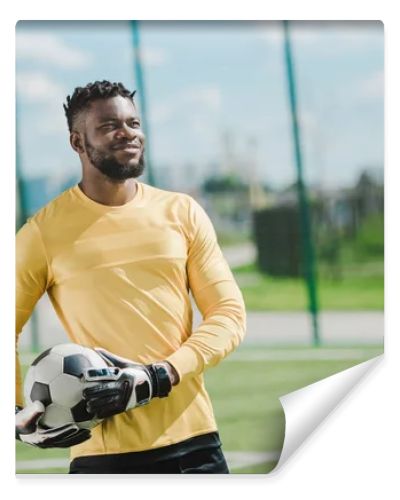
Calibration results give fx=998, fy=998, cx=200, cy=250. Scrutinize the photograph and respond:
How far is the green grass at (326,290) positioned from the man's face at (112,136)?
565 millimetres

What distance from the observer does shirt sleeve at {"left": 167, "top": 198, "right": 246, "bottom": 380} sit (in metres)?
3.36

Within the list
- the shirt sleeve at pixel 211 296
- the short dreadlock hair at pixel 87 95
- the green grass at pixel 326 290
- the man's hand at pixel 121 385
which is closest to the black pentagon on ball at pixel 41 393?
the man's hand at pixel 121 385

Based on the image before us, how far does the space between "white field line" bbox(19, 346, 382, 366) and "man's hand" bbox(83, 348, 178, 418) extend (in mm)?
288

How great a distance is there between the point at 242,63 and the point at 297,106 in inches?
9.4

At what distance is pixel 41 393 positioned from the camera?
3252mm

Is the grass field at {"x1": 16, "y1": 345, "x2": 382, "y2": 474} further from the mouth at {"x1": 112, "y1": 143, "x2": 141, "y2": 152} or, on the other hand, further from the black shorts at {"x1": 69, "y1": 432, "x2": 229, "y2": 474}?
the mouth at {"x1": 112, "y1": 143, "x2": 141, "y2": 152}

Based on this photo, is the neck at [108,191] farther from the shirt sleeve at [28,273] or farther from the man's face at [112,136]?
the shirt sleeve at [28,273]

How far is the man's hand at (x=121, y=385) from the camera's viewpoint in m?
3.23

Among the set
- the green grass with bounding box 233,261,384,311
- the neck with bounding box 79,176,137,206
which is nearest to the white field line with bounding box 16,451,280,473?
the green grass with bounding box 233,261,384,311

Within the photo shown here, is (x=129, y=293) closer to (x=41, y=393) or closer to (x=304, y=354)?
(x=41, y=393)

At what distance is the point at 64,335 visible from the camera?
333 cm

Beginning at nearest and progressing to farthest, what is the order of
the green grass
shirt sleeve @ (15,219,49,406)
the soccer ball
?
1. the soccer ball
2. shirt sleeve @ (15,219,49,406)
3. the green grass
